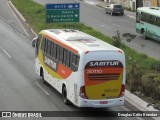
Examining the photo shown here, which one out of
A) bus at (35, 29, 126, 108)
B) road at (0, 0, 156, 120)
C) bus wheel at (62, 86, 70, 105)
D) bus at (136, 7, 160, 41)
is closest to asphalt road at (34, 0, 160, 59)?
bus at (136, 7, 160, 41)

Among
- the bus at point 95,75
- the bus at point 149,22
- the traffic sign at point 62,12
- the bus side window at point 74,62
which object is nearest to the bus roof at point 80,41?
the bus at point 95,75

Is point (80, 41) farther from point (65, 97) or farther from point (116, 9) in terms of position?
point (116, 9)

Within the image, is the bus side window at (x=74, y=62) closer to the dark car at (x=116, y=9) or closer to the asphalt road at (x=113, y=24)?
the asphalt road at (x=113, y=24)

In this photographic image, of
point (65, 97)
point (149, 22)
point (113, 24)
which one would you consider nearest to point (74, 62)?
point (65, 97)

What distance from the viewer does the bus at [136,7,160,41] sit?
4497 cm

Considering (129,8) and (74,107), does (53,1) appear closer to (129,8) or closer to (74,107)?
(129,8)

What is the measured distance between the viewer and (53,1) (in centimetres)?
8350

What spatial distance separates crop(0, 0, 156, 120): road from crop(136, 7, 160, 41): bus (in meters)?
11.5

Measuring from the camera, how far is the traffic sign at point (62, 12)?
41969mm

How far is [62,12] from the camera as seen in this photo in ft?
138

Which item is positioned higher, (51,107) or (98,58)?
(98,58)

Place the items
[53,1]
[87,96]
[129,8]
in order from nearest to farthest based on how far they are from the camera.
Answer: [87,96] → [129,8] → [53,1]

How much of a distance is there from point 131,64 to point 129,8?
46.4 metres

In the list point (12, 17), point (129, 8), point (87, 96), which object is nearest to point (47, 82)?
point (87, 96)
